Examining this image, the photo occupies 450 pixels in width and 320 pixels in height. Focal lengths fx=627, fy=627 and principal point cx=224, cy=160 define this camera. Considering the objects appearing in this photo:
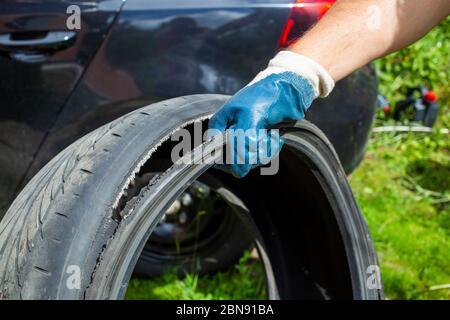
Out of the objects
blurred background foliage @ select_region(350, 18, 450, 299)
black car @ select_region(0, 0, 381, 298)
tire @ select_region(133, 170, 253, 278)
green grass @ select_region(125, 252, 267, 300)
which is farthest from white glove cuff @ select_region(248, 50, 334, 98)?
blurred background foliage @ select_region(350, 18, 450, 299)

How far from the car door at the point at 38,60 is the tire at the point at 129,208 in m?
0.59

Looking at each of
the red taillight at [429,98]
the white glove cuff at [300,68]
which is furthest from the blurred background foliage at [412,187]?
the white glove cuff at [300,68]

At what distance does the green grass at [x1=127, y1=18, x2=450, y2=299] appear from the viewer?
3.10m

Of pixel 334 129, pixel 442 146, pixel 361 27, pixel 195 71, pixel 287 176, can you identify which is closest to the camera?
pixel 361 27

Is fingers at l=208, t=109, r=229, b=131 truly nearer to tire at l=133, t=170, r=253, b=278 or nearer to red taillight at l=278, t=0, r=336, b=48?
red taillight at l=278, t=0, r=336, b=48

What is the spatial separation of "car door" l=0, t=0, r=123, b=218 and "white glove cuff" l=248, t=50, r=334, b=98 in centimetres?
77

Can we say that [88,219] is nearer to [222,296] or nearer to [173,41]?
[173,41]

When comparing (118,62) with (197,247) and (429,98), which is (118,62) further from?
(429,98)

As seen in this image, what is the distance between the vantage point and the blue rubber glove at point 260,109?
1.60m

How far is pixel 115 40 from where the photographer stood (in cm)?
227

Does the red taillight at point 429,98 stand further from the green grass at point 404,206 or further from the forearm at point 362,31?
the forearm at point 362,31
